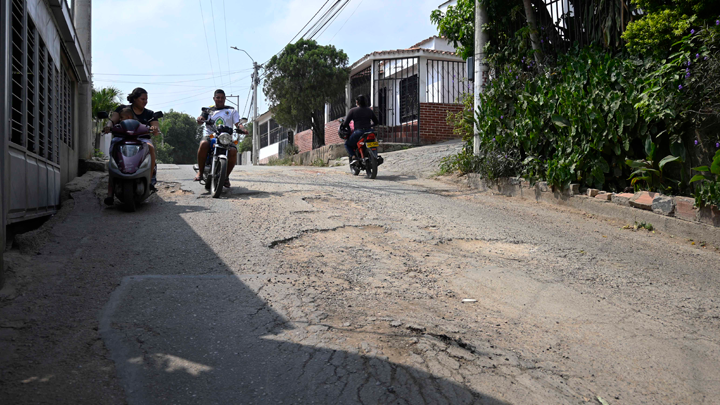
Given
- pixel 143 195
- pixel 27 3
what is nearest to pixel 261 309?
pixel 143 195

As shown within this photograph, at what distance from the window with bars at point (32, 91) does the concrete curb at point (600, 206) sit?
6.32m

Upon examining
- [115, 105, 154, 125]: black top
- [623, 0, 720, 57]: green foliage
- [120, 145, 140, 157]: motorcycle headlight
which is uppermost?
[623, 0, 720, 57]: green foliage

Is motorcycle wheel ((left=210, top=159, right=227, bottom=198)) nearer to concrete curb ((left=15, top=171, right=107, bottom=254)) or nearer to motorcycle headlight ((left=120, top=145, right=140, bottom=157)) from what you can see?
motorcycle headlight ((left=120, top=145, right=140, bottom=157))

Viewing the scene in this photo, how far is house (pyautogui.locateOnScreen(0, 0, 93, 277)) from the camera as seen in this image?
4266 mm

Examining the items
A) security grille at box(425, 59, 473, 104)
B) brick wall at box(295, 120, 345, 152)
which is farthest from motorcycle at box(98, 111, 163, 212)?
brick wall at box(295, 120, 345, 152)

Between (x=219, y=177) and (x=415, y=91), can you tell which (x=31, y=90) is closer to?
(x=219, y=177)

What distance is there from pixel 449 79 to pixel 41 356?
57.1ft

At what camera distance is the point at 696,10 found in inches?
228

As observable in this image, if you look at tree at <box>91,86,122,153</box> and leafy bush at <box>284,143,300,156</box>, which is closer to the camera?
tree at <box>91,86,122,153</box>

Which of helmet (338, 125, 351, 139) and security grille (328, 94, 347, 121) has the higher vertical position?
security grille (328, 94, 347, 121)

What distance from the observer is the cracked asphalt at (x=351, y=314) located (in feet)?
7.92

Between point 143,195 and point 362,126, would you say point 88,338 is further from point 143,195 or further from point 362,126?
point 362,126

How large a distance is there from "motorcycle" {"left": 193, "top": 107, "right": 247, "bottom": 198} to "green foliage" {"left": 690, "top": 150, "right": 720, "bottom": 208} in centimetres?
545

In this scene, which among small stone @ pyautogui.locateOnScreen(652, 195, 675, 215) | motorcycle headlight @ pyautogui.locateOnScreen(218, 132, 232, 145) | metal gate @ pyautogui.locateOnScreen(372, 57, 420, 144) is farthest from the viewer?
metal gate @ pyautogui.locateOnScreen(372, 57, 420, 144)
